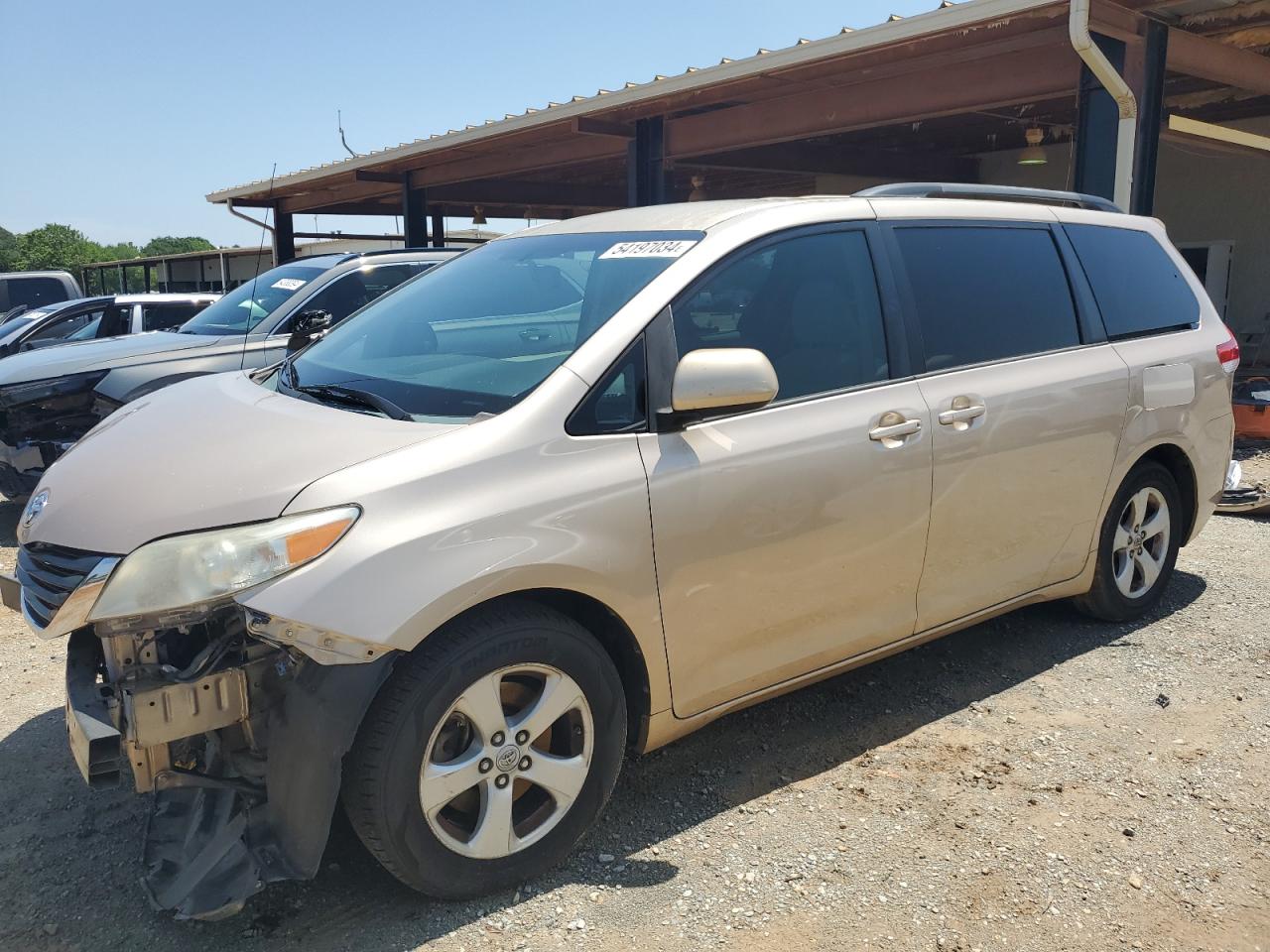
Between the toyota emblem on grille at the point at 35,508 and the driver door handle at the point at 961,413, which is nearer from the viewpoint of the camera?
the toyota emblem on grille at the point at 35,508

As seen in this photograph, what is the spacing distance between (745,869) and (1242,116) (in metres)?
13.8

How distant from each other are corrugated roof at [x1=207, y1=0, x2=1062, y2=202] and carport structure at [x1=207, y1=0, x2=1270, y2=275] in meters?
0.02

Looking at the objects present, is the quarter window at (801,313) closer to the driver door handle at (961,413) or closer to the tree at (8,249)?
the driver door handle at (961,413)

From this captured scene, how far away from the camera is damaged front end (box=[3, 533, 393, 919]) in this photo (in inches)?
91.5

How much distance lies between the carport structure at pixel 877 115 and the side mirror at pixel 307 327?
4.22 ft

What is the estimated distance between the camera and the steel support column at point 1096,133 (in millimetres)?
7891

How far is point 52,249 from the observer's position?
87.2 m

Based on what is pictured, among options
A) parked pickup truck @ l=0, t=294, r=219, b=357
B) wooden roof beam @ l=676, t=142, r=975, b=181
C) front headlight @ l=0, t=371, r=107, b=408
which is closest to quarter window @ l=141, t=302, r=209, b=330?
parked pickup truck @ l=0, t=294, r=219, b=357

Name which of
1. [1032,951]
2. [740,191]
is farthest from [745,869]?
[740,191]

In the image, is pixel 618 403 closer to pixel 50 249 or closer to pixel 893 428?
pixel 893 428

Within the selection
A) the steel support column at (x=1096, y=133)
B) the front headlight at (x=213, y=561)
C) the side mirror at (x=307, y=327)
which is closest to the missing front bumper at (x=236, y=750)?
the front headlight at (x=213, y=561)

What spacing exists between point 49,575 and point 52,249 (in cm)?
9939

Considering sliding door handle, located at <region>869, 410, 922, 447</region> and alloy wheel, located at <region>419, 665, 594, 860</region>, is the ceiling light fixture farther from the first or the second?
alloy wheel, located at <region>419, 665, 594, 860</region>

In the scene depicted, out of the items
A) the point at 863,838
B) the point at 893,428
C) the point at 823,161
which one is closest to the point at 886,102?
the point at 823,161
